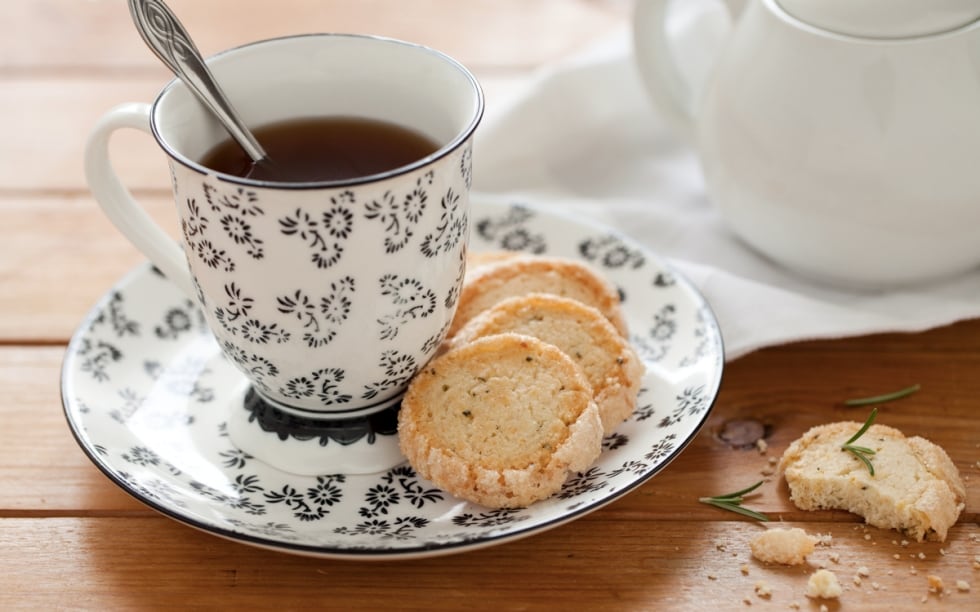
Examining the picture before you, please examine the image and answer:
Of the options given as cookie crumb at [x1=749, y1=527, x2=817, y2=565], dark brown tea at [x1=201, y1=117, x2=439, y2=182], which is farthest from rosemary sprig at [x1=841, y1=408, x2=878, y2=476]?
dark brown tea at [x1=201, y1=117, x2=439, y2=182]

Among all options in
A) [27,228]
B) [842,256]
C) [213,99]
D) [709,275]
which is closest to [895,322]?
[842,256]

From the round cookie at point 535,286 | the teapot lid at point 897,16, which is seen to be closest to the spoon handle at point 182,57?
the round cookie at point 535,286

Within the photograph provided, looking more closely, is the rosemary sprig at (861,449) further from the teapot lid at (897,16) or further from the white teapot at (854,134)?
the teapot lid at (897,16)

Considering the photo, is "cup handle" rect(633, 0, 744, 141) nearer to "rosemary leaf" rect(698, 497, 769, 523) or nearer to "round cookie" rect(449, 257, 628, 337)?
"round cookie" rect(449, 257, 628, 337)

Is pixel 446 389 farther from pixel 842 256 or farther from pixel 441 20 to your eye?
pixel 441 20

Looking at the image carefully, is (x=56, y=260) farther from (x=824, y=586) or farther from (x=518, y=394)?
(x=824, y=586)
